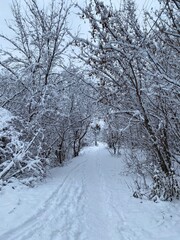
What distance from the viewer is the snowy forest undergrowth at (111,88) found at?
554 cm

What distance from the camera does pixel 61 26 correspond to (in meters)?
13.7

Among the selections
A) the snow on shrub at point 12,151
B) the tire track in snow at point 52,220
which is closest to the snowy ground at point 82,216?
the tire track in snow at point 52,220

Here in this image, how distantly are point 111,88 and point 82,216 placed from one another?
424 centimetres

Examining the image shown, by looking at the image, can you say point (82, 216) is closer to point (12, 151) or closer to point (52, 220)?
point (52, 220)

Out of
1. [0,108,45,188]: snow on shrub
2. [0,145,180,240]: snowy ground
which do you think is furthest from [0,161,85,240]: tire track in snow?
[0,108,45,188]: snow on shrub

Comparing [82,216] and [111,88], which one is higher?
[111,88]

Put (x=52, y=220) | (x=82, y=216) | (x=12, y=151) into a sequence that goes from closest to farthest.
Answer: (x=52, y=220), (x=82, y=216), (x=12, y=151)

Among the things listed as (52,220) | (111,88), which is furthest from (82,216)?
(111,88)

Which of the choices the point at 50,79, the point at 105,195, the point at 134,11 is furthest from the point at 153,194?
the point at 50,79

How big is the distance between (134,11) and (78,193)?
6301 mm

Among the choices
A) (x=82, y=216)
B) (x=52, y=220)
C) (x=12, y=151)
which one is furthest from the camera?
(x=12, y=151)

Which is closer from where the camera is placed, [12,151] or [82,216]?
[82,216]

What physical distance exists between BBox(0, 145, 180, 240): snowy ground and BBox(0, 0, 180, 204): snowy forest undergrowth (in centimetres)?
89

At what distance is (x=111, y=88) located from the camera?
860cm
